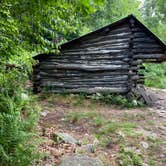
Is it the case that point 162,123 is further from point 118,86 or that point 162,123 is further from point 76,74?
point 76,74

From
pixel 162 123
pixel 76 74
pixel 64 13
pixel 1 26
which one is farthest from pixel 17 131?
pixel 76 74

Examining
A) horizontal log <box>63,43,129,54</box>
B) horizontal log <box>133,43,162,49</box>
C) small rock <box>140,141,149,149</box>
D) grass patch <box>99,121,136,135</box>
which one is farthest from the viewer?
horizontal log <box>63,43,129,54</box>

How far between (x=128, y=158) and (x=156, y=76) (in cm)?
1576

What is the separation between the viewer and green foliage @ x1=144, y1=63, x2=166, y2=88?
61.9 feet

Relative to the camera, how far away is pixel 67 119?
7633 millimetres

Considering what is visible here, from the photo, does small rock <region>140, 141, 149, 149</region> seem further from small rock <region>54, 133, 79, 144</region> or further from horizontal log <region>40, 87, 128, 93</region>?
horizontal log <region>40, 87, 128, 93</region>

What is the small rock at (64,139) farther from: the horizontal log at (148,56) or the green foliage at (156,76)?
the green foliage at (156,76)

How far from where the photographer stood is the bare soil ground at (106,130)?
5.34 m

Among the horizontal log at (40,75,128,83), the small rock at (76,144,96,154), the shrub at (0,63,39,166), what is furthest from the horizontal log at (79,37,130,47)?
the shrub at (0,63,39,166)

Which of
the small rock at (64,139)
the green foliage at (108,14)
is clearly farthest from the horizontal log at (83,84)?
the green foliage at (108,14)

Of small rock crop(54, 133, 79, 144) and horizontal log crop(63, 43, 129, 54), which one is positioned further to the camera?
horizontal log crop(63, 43, 129, 54)

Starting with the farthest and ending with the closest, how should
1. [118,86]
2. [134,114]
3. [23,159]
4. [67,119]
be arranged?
1. [118,86]
2. [134,114]
3. [67,119]
4. [23,159]

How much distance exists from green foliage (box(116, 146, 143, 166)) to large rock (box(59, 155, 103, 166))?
48cm

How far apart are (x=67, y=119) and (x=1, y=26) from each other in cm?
372
